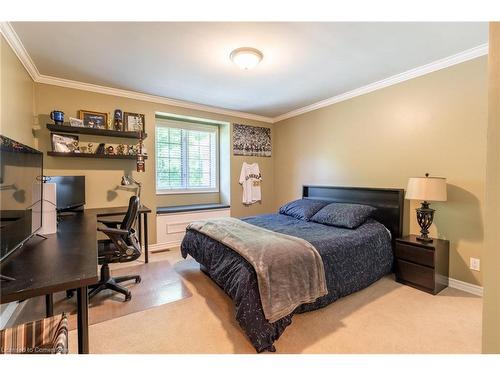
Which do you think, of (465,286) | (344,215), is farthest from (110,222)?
(465,286)

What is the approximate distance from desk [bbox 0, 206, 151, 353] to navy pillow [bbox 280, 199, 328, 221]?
2.49 meters

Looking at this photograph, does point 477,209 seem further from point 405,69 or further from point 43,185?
point 43,185

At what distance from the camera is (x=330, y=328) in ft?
6.01

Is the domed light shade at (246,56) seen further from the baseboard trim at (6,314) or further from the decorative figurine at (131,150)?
the baseboard trim at (6,314)

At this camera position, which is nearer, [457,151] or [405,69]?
[457,151]

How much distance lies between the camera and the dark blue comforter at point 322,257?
1644 mm

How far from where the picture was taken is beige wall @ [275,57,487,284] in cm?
235

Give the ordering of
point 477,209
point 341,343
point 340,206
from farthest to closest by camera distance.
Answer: point 340,206 < point 477,209 < point 341,343

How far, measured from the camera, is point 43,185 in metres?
1.81

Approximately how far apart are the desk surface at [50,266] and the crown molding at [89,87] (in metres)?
1.79

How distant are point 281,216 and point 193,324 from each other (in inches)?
78.6

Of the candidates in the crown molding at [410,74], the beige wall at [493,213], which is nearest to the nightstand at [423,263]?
the beige wall at [493,213]

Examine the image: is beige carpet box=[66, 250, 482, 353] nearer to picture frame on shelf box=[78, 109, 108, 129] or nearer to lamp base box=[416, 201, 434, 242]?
lamp base box=[416, 201, 434, 242]
